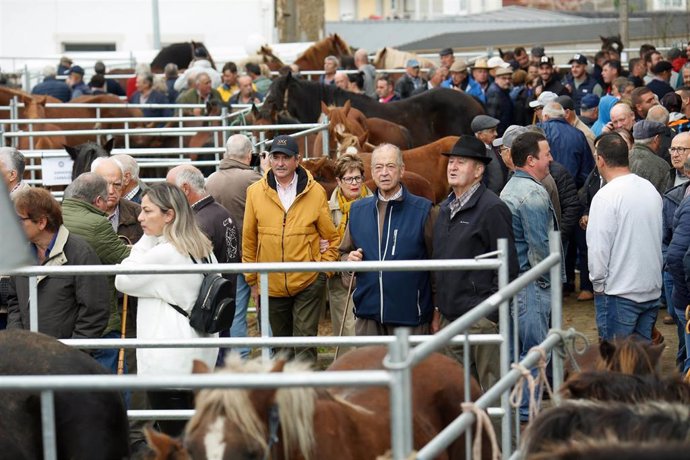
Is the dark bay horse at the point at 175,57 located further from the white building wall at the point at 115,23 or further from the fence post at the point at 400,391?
the fence post at the point at 400,391

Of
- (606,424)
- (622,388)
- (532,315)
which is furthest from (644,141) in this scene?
(606,424)

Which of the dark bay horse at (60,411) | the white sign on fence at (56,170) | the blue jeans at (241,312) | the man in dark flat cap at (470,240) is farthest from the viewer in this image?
the white sign on fence at (56,170)

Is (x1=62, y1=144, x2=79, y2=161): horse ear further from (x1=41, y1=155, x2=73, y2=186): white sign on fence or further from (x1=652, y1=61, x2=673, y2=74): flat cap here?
(x1=652, y1=61, x2=673, y2=74): flat cap

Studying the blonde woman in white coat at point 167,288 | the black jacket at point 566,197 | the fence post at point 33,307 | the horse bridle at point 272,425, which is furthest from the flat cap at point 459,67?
the horse bridle at point 272,425

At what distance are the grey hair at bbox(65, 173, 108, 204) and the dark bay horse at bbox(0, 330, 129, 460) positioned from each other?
7.31 feet

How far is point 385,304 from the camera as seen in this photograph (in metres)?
7.23

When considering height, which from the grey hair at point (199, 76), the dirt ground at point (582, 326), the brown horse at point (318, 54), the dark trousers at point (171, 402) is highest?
the brown horse at point (318, 54)

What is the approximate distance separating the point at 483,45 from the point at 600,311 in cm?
2907

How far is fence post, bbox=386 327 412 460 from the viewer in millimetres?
3309

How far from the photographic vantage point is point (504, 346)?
5227 millimetres

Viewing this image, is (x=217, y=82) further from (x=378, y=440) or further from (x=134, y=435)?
(x=378, y=440)

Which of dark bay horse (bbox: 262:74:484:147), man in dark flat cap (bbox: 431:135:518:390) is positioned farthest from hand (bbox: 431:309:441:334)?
dark bay horse (bbox: 262:74:484:147)

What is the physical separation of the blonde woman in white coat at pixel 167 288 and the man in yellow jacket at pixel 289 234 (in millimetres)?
1556

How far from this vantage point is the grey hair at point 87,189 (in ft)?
25.6
